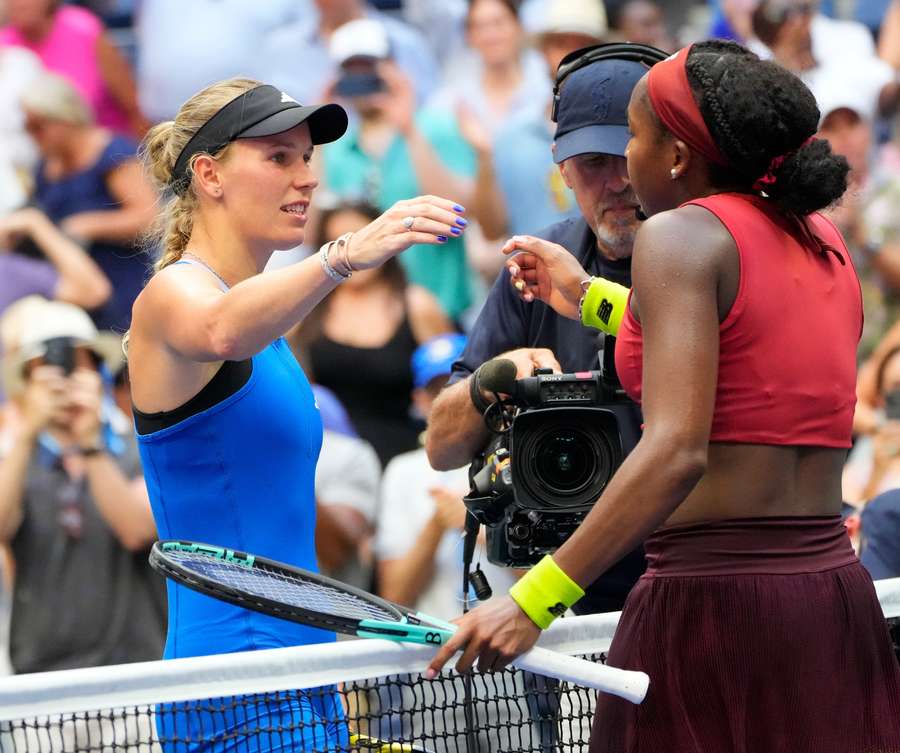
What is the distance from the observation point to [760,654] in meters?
2.38

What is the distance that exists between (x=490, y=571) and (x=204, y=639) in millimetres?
2167

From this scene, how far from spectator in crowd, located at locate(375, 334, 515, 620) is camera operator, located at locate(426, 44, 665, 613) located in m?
1.95

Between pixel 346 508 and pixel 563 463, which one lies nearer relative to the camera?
pixel 563 463

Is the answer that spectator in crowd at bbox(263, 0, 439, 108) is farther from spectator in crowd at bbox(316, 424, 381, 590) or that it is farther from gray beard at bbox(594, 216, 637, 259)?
gray beard at bbox(594, 216, 637, 259)

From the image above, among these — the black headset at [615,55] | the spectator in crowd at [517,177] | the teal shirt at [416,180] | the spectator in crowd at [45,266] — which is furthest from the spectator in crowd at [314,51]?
the black headset at [615,55]

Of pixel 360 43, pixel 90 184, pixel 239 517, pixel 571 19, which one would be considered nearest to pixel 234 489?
pixel 239 517

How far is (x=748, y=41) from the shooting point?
6734 millimetres

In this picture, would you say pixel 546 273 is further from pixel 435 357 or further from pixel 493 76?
pixel 493 76

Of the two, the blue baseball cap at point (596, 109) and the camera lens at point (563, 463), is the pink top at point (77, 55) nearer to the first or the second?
the blue baseball cap at point (596, 109)

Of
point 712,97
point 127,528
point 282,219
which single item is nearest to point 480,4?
point 127,528

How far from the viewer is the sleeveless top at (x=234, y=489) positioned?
2.77 metres

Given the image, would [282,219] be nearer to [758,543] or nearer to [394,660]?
[394,660]

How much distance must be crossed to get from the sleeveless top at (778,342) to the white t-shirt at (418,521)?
3.18 meters

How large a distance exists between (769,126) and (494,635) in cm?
96
